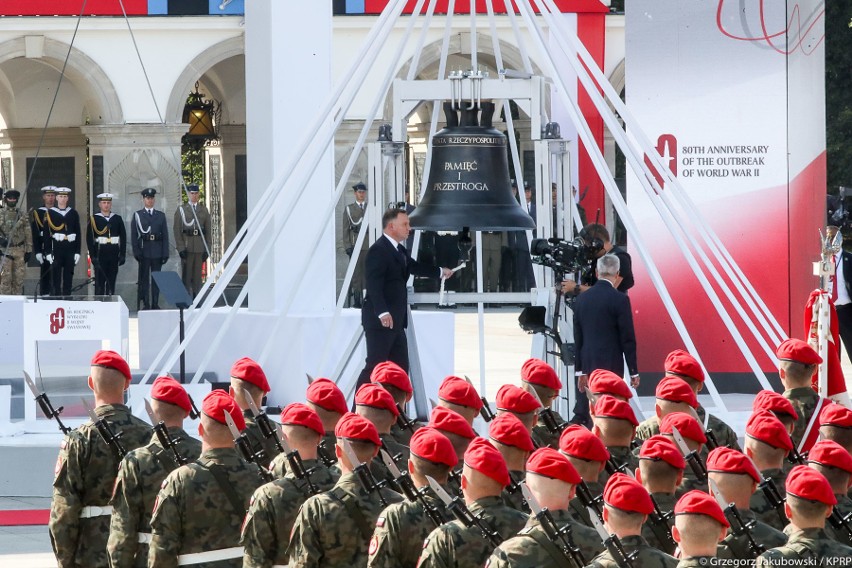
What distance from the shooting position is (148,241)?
23953 millimetres

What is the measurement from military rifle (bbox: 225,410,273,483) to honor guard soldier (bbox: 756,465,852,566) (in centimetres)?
207

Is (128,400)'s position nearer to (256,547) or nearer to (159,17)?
(256,547)

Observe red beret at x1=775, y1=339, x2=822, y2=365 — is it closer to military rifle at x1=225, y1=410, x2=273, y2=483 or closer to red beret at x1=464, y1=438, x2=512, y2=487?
military rifle at x1=225, y1=410, x2=273, y2=483

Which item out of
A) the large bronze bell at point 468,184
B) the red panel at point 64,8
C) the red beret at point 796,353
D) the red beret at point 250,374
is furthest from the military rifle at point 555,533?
the red panel at point 64,8

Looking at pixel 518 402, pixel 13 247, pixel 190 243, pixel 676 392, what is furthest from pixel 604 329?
pixel 190 243

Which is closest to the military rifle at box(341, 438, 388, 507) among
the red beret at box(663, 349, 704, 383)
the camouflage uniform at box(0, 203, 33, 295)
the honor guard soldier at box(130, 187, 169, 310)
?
the red beret at box(663, 349, 704, 383)

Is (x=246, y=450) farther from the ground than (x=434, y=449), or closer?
closer

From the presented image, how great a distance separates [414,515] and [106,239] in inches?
726

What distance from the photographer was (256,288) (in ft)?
43.1

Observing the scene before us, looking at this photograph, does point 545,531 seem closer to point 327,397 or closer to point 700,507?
point 700,507

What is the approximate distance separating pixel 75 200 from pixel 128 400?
18.4 metres

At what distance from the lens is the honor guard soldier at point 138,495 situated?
6.41 metres

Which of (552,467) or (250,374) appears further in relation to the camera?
(250,374)

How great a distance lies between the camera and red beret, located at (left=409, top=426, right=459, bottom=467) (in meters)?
5.49
